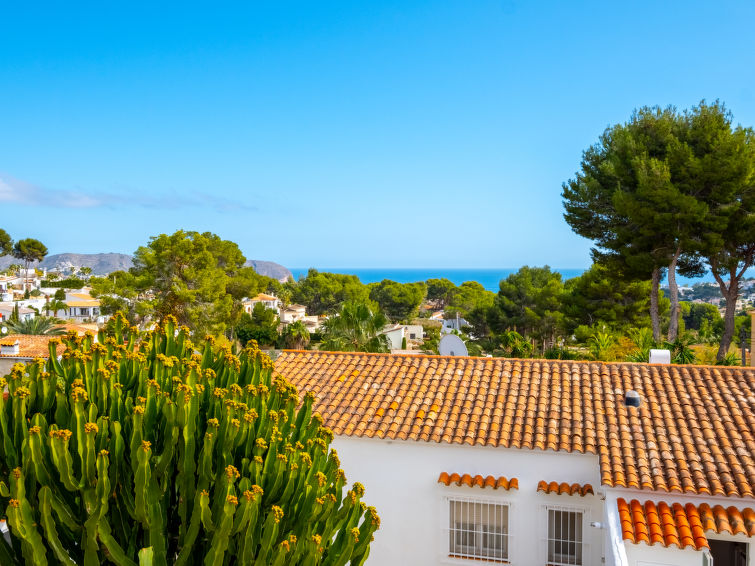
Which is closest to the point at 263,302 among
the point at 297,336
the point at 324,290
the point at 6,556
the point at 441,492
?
the point at 324,290

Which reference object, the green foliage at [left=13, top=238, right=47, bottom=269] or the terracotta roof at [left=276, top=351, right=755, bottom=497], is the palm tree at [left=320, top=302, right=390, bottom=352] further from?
the green foliage at [left=13, top=238, right=47, bottom=269]

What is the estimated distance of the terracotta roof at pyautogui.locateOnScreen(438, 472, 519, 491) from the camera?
10.1m

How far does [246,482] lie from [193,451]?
26.6 inches

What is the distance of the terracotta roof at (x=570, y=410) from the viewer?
9.17m

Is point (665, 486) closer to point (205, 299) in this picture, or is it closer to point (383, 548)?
point (383, 548)

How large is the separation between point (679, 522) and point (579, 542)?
6.89 feet

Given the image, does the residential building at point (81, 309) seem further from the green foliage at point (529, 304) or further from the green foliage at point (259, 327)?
the green foliage at point (529, 304)

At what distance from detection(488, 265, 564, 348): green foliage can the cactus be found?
36.3 meters

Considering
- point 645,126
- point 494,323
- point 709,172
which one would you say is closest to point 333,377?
point 709,172

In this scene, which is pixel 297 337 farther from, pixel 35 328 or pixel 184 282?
pixel 35 328

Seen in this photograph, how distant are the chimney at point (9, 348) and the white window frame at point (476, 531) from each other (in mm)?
27103

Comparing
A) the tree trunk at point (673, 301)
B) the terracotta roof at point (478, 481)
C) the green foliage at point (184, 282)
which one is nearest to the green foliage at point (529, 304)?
the tree trunk at point (673, 301)

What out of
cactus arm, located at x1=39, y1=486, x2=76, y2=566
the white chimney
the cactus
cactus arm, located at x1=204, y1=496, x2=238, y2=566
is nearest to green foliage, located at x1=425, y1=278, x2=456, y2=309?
→ the white chimney

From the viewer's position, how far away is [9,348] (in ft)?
98.2
